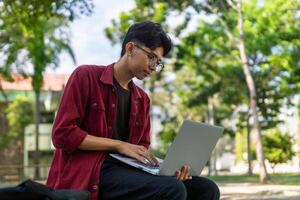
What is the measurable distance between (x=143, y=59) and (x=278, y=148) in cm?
2889

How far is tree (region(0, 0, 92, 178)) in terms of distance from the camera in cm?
1277

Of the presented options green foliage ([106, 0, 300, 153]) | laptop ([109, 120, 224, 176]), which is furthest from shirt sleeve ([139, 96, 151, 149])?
green foliage ([106, 0, 300, 153])

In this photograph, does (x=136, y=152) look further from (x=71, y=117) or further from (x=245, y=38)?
(x=245, y=38)

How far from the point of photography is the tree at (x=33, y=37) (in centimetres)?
1277

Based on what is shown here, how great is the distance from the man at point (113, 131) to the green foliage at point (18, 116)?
3635 centimetres

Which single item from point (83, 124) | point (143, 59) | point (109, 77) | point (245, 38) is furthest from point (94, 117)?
point (245, 38)

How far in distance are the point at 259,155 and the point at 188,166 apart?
655 inches

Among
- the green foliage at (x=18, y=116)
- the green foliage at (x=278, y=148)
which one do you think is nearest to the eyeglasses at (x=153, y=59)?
the green foliage at (x=278, y=148)

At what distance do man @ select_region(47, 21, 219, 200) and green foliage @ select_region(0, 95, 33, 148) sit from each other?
3635cm

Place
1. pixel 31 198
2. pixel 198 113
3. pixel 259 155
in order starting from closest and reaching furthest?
pixel 31 198, pixel 259 155, pixel 198 113

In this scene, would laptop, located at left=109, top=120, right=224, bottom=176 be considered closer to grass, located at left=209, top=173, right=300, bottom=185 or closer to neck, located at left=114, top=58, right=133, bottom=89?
neck, located at left=114, top=58, right=133, bottom=89

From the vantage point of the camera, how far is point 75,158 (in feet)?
9.44

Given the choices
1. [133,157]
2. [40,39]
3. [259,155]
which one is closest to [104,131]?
[133,157]

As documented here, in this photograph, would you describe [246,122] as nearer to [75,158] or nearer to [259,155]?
[259,155]
